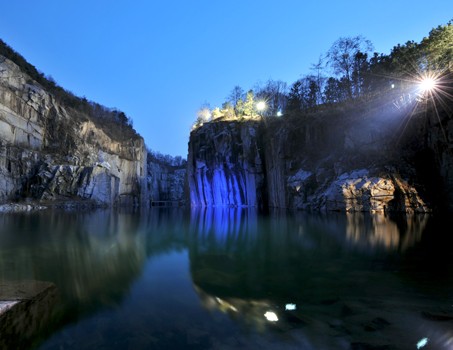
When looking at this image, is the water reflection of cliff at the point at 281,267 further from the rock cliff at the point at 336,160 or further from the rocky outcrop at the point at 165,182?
the rocky outcrop at the point at 165,182

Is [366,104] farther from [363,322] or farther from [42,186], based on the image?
[42,186]

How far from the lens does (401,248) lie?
8.18 m

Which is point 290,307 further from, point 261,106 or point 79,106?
point 79,106

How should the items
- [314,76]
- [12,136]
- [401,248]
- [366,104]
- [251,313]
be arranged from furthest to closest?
[314,76], [12,136], [366,104], [401,248], [251,313]

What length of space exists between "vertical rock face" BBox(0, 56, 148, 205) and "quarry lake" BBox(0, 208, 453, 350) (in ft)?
119

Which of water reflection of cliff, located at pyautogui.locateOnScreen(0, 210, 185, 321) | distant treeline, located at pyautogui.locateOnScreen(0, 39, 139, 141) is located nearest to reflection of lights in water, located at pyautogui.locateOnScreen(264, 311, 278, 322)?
water reflection of cliff, located at pyautogui.locateOnScreen(0, 210, 185, 321)

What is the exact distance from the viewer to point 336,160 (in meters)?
28.5

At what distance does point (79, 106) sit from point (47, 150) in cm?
2056

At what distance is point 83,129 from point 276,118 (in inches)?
1363

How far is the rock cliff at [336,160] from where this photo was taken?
21.4 metres

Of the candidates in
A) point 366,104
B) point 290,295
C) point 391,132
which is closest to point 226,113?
point 366,104

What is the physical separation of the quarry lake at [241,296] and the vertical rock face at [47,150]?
36.2 meters

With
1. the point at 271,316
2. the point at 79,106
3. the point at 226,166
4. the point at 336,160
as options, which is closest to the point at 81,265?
the point at 271,316

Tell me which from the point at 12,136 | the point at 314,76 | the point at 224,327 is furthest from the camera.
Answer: the point at 314,76
